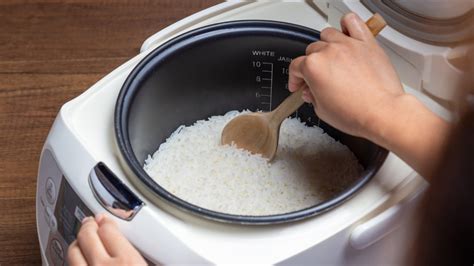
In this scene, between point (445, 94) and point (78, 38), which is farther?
point (78, 38)

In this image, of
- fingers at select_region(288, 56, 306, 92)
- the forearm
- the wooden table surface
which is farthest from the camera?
the wooden table surface

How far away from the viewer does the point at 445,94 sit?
2.61 ft

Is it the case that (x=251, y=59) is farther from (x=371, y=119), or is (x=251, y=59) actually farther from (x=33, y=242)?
(x=33, y=242)

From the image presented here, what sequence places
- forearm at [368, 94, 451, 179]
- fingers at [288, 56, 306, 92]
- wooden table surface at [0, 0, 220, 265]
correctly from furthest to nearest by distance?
wooden table surface at [0, 0, 220, 265] < fingers at [288, 56, 306, 92] < forearm at [368, 94, 451, 179]

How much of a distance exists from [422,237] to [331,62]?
0.34 meters

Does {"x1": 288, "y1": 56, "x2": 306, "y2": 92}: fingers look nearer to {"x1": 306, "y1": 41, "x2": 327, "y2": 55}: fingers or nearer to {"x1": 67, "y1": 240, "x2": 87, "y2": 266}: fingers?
{"x1": 306, "y1": 41, "x2": 327, "y2": 55}: fingers

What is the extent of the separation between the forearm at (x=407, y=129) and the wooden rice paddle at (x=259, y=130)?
168 mm

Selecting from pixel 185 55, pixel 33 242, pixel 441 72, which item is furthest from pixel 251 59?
pixel 33 242

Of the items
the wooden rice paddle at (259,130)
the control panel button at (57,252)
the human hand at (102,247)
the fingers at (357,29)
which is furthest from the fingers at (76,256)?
the fingers at (357,29)

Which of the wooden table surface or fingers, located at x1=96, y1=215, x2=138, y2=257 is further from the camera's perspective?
the wooden table surface

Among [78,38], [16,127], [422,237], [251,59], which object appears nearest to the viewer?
[422,237]

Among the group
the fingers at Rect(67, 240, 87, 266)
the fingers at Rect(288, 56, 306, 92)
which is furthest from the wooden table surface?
the fingers at Rect(288, 56, 306, 92)

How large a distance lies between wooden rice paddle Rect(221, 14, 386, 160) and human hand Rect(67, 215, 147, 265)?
0.23 m

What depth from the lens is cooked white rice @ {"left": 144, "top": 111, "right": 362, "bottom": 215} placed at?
2.66ft
